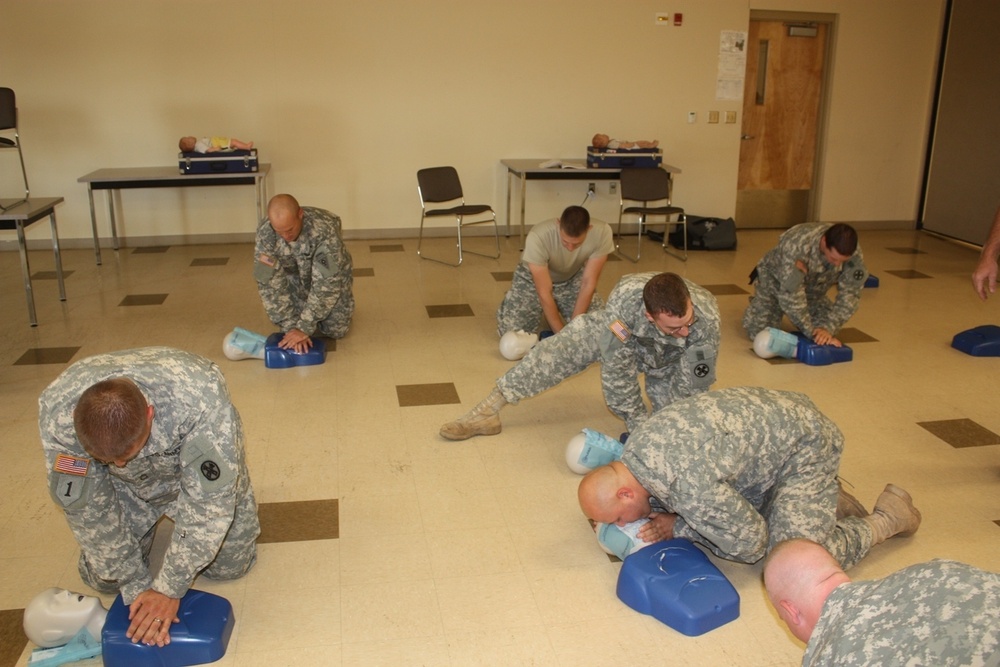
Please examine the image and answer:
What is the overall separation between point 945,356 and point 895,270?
7.13 ft

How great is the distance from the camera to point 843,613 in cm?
155

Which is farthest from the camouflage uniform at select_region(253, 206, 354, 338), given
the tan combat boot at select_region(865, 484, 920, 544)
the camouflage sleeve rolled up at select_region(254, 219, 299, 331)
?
the tan combat boot at select_region(865, 484, 920, 544)

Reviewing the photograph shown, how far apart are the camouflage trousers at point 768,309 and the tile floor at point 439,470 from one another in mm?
157

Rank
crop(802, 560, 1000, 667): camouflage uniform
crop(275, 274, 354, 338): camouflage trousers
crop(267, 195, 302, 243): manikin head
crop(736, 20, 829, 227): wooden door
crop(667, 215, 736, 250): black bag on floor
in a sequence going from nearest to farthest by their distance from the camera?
crop(802, 560, 1000, 667): camouflage uniform, crop(267, 195, 302, 243): manikin head, crop(275, 274, 354, 338): camouflage trousers, crop(667, 215, 736, 250): black bag on floor, crop(736, 20, 829, 227): wooden door

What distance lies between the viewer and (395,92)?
291 inches

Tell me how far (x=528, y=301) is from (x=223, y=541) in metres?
2.54

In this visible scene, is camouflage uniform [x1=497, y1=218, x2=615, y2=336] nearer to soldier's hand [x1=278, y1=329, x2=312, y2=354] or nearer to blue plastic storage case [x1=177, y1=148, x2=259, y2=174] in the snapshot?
soldier's hand [x1=278, y1=329, x2=312, y2=354]

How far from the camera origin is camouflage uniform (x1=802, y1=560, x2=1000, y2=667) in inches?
54.1

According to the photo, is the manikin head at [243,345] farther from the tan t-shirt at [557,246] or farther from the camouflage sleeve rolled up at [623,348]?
the camouflage sleeve rolled up at [623,348]

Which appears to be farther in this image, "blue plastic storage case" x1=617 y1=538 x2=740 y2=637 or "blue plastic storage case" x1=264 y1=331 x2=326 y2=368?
"blue plastic storage case" x1=264 y1=331 x2=326 y2=368

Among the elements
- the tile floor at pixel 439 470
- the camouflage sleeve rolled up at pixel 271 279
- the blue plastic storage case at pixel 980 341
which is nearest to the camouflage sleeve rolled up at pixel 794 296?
the tile floor at pixel 439 470

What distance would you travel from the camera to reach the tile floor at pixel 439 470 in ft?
Result: 8.36

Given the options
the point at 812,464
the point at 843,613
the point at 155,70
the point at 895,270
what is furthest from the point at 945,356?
the point at 155,70

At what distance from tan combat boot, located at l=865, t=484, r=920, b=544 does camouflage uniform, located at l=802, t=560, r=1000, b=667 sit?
1.42m
